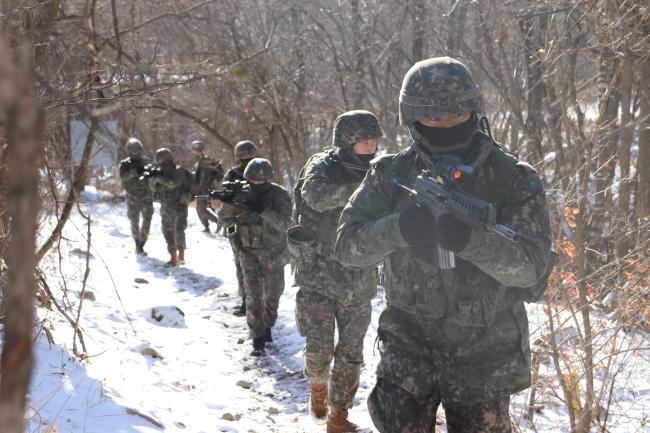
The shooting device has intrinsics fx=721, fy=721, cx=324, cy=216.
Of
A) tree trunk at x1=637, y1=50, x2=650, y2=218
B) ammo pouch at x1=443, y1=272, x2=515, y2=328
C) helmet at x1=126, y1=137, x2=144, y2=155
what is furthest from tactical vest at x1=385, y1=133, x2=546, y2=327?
helmet at x1=126, y1=137, x2=144, y2=155

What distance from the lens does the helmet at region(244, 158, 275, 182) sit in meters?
6.76

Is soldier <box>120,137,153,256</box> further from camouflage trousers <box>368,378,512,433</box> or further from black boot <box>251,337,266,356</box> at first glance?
camouflage trousers <box>368,378,512,433</box>

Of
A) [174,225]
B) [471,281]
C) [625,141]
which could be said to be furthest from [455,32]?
[471,281]

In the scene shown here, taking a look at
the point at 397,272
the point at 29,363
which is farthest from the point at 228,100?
the point at 29,363

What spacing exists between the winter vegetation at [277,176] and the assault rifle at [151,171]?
1.49 meters

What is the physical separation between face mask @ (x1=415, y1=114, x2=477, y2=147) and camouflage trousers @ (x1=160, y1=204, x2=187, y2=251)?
30.5 feet

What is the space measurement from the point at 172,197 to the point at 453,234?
986cm

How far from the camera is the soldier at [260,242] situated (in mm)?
6871

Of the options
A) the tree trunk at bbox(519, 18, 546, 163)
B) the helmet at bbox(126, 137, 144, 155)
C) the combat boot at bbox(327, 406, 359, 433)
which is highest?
the tree trunk at bbox(519, 18, 546, 163)

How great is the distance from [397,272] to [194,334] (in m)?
5.15

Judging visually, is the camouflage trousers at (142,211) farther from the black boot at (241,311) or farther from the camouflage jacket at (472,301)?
the camouflage jacket at (472,301)

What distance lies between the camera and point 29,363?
61 centimetres

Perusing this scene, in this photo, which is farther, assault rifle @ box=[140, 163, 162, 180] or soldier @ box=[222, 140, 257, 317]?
assault rifle @ box=[140, 163, 162, 180]

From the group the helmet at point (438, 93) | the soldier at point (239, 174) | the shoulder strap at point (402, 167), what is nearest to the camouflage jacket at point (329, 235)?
the shoulder strap at point (402, 167)
